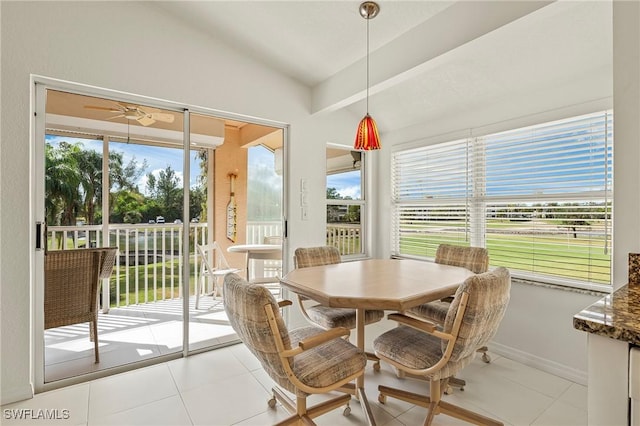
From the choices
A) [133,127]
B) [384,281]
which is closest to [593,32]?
[384,281]

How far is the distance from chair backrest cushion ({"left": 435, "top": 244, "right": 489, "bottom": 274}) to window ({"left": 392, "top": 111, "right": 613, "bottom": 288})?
1.38 feet

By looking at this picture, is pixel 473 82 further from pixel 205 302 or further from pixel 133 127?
pixel 205 302

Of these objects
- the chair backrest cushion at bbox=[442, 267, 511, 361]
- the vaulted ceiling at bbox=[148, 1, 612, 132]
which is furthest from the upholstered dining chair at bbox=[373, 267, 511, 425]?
the vaulted ceiling at bbox=[148, 1, 612, 132]

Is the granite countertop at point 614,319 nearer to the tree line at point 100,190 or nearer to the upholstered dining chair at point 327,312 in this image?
the upholstered dining chair at point 327,312

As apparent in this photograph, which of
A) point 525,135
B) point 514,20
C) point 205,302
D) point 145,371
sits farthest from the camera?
point 205,302

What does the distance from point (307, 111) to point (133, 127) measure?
5.93 ft

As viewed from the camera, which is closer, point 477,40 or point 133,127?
point 477,40

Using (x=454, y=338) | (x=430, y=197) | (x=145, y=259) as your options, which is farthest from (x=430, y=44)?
(x=145, y=259)

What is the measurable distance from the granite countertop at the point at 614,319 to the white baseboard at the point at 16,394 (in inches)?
127

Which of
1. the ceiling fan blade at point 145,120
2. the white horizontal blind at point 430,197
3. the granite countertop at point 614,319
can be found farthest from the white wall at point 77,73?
the granite countertop at point 614,319

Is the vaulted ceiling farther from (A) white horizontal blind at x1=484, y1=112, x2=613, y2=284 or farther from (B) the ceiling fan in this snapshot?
(B) the ceiling fan

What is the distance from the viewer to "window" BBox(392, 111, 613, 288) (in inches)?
93.0

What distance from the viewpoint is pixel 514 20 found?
6.12 feet

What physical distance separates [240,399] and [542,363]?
8.15ft
